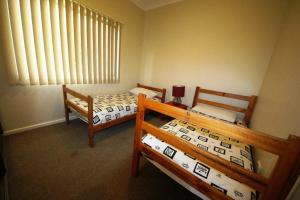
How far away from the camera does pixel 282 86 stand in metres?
1.34

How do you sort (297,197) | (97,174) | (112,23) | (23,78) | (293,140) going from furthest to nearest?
1. (112,23)
2. (23,78)
3. (97,174)
4. (297,197)
5. (293,140)

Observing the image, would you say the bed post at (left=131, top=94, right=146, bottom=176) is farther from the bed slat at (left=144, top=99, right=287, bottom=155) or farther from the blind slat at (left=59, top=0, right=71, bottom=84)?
the blind slat at (left=59, top=0, right=71, bottom=84)

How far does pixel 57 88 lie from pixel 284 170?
3.06 m

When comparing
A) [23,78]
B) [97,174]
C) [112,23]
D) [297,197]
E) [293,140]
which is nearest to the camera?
[293,140]

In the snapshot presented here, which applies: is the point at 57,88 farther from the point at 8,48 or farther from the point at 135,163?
the point at 135,163

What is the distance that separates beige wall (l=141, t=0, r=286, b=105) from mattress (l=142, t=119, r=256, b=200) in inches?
53.1

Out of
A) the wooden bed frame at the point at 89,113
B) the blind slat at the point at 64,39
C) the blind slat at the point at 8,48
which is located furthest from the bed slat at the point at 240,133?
the blind slat at the point at 8,48

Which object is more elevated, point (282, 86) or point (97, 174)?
point (282, 86)

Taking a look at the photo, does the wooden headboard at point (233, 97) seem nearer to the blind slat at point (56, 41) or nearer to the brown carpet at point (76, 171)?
the brown carpet at point (76, 171)

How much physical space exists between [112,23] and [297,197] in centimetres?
358

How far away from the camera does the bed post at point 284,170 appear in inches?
24.2

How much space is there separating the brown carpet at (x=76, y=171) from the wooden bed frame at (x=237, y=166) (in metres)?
0.45

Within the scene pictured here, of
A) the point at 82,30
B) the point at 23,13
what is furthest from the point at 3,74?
the point at 82,30

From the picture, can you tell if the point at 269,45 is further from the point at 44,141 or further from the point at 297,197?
the point at 44,141
